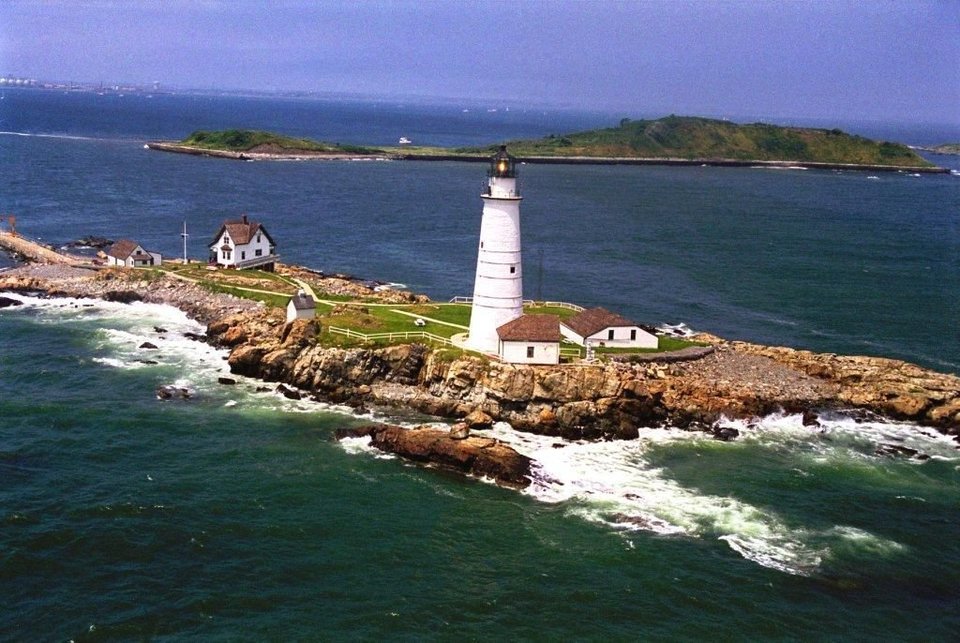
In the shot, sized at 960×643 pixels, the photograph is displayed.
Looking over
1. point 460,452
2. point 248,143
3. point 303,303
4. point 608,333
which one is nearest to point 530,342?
point 608,333

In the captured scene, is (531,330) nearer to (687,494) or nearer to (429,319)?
(429,319)

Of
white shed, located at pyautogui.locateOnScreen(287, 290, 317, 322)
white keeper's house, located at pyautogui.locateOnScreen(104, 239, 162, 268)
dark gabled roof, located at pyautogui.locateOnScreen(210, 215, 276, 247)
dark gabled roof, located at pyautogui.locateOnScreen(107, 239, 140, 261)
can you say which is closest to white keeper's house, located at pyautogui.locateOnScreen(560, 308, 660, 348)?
white shed, located at pyautogui.locateOnScreen(287, 290, 317, 322)

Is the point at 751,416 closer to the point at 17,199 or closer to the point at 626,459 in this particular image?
the point at 626,459

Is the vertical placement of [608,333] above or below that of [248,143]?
below

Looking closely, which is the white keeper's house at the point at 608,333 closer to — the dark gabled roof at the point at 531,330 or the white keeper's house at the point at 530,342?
the dark gabled roof at the point at 531,330

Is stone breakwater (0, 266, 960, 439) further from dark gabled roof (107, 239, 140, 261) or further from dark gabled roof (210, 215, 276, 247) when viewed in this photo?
A: dark gabled roof (107, 239, 140, 261)
